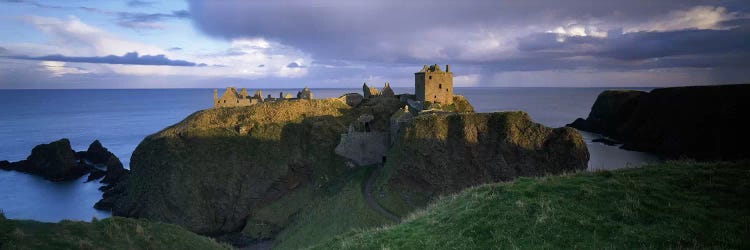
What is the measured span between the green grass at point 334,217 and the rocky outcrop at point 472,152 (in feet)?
12.3

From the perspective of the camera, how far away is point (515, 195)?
530 inches

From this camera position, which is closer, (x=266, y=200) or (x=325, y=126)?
(x=266, y=200)

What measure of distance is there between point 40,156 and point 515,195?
91.9 m

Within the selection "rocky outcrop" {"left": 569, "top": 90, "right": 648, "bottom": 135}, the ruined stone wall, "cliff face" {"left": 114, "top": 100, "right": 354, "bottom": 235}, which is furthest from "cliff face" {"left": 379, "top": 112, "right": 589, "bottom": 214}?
"rocky outcrop" {"left": 569, "top": 90, "right": 648, "bottom": 135}

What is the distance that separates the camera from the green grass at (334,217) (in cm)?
3525

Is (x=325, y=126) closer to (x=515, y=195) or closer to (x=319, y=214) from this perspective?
(x=319, y=214)

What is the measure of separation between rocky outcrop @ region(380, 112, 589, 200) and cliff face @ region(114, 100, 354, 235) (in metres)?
12.3

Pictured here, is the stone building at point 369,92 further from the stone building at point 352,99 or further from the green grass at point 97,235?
the green grass at point 97,235

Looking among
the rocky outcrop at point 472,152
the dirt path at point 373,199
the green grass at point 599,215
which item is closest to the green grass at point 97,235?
the green grass at point 599,215

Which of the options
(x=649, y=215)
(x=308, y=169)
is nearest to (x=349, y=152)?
(x=308, y=169)

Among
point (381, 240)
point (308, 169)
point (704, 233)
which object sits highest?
point (704, 233)

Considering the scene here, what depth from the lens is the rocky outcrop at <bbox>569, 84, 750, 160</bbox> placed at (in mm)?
63619

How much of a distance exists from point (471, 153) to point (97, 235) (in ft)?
103

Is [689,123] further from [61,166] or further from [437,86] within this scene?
[61,166]
